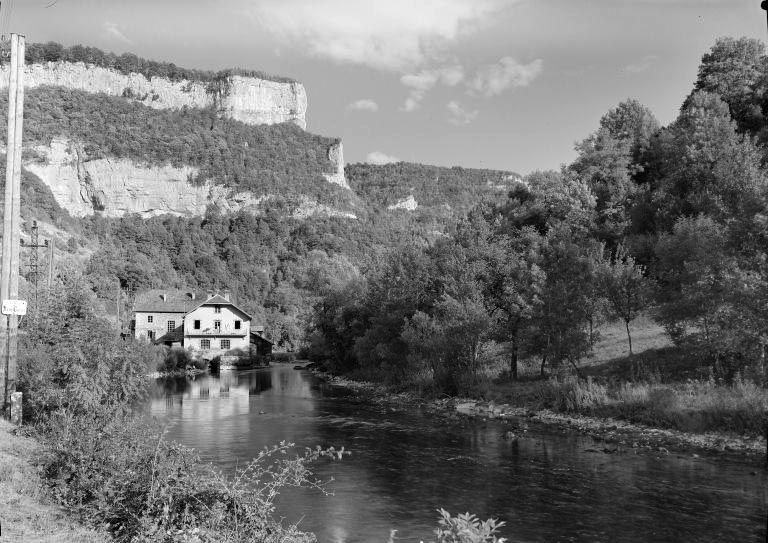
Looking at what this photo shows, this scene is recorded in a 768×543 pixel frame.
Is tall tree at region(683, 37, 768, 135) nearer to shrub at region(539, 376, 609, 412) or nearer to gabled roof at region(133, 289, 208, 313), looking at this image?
shrub at region(539, 376, 609, 412)

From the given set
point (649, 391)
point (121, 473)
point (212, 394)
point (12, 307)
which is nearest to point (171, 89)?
point (212, 394)

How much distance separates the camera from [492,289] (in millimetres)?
43562

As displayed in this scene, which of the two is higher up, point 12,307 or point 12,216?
point 12,216

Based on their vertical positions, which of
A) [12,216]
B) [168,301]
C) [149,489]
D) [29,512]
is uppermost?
[168,301]

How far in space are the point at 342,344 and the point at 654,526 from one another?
5119 centimetres

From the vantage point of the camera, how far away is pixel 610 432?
92.0 ft

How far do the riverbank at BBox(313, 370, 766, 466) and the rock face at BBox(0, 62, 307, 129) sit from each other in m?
142

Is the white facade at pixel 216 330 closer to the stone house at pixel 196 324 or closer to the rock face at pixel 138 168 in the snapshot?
the stone house at pixel 196 324

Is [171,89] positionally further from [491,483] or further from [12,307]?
[491,483]

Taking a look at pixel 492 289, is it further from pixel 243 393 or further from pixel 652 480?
pixel 652 480

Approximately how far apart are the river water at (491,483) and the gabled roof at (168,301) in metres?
52.8

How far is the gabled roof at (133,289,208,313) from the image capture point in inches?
3250

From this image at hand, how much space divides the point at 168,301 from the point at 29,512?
78.0 m

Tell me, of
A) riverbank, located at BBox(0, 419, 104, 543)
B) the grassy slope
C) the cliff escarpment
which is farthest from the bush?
the cliff escarpment
